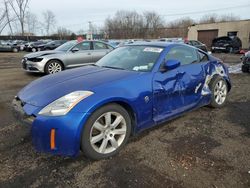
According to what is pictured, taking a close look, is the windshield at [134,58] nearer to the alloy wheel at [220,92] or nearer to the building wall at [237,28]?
the alloy wheel at [220,92]

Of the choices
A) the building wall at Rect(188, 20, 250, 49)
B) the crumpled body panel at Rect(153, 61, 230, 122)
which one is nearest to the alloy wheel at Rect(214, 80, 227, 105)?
the crumpled body panel at Rect(153, 61, 230, 122)

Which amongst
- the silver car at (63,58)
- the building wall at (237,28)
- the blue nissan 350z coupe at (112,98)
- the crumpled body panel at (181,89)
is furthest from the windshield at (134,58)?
the building wall at (237,28)

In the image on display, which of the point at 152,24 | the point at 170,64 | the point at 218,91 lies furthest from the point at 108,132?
the point at 152,24

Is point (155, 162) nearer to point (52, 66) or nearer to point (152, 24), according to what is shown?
point (52, 66)

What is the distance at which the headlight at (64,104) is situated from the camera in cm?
275

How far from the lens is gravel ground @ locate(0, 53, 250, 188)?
2.65 metres

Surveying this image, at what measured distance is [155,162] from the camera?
9.95 feet

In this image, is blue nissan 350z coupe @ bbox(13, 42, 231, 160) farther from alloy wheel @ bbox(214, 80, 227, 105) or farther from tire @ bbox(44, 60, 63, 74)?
tire @ bbox(44, 60, 63, 74)

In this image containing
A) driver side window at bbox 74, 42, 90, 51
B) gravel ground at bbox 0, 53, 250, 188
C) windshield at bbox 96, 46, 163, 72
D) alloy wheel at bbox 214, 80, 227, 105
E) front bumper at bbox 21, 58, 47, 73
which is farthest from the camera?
driver side window at bbox 74, 42, 90, 51

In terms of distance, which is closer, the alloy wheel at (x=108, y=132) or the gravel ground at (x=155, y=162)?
the gravel ground at (x=155, y=162)

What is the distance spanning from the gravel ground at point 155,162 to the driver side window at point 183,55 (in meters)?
1.12

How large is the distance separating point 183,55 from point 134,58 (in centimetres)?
93

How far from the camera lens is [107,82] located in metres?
3.17

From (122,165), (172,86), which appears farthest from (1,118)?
(172,86)
